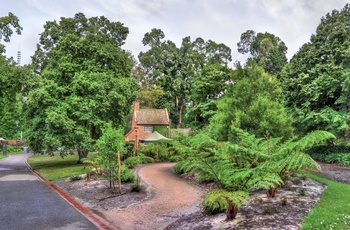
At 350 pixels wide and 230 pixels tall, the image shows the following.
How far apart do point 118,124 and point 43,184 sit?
348 inches

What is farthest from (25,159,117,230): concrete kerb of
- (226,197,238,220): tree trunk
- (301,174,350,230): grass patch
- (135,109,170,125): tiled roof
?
(135,109,170,125): tiled roof

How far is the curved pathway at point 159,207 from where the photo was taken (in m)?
7.28

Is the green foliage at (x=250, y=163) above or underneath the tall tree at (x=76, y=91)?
underneath

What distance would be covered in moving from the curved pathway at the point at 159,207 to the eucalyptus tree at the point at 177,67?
112ft

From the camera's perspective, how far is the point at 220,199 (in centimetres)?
664

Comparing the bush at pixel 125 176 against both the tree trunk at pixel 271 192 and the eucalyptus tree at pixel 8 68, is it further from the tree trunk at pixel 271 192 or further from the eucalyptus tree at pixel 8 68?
the eucalyptus tree at pixel 8 68

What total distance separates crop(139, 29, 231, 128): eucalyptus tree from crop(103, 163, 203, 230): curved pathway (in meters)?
34.3

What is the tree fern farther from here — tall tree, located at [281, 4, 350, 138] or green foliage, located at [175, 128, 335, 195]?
tall tree, located at [281, 4, 350, 138]

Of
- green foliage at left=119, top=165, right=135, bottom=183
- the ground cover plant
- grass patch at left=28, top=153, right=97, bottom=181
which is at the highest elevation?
the ground cover plant

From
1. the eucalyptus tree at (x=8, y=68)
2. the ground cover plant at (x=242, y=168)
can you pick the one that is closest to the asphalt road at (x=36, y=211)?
the ground cover plant at (x=242, y=168)

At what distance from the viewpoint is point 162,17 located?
1758cm

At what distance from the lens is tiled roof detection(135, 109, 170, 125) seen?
34562 millimetres

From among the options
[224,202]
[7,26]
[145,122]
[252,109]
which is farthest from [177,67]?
[224,202]

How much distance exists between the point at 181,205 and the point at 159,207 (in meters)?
0.73
